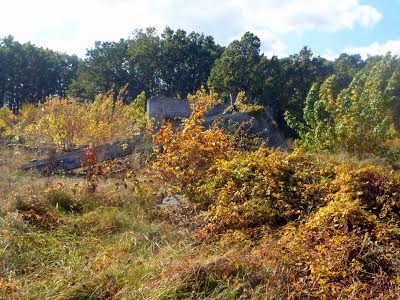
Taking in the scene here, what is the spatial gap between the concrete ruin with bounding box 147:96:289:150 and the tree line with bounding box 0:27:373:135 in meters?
11.5

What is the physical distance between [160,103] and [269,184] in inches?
339

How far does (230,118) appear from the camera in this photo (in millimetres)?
9484

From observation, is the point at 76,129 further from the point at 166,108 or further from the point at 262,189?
the point at 262,189

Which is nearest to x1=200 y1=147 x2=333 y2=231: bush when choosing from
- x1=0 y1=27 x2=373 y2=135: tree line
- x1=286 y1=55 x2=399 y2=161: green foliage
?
x1=286 y1=55 x2=399 y2=161: green foliage

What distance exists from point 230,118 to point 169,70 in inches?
1121

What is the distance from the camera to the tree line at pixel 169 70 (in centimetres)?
2675

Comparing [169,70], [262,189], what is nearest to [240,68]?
[169,70]

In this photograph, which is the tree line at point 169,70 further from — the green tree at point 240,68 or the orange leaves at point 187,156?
the orange leaves at point 187,156

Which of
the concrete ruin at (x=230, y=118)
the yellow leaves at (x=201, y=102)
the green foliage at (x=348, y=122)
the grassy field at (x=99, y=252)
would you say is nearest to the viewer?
the grassy field at (x=99, y=252)

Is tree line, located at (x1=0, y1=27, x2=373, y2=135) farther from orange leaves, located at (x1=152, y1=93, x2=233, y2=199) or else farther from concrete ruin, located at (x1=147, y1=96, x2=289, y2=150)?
orange leaves, located at (x1=152, y1=93, x2=233, y2=199)

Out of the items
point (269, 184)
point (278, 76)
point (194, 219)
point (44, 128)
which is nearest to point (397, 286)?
point (269, 184)

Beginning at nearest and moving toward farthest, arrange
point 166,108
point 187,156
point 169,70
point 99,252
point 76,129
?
point 99,252 < point 187,156 < point 76,129 < point 166,108 < point 169,70

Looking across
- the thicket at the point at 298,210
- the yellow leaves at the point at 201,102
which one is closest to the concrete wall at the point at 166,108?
the yellow leaves at the point at 201,102

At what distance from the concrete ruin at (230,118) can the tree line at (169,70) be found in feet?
37.6
